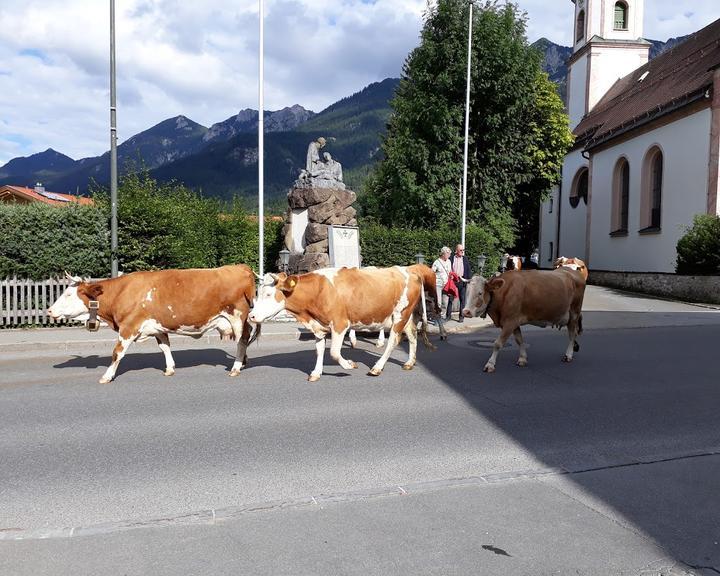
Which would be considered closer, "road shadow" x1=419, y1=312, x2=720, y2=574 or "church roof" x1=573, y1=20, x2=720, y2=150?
"road shadow" x1=419, y1=312, x2=720, y2=574

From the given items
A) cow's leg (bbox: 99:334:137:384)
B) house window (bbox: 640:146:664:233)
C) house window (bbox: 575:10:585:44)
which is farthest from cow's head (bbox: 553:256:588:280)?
house window (bbox: 575:10:585:44)

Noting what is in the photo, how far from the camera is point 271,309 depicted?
25.1ft

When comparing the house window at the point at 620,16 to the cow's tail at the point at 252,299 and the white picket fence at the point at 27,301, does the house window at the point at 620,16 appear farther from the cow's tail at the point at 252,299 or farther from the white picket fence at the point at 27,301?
the cow's tail at the point at 252,299

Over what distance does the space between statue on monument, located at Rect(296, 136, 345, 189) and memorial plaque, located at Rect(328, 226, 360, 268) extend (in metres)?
1.64

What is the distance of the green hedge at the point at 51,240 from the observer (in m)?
A: 14.0

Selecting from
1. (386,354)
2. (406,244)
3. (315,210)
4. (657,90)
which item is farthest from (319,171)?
(657,90)

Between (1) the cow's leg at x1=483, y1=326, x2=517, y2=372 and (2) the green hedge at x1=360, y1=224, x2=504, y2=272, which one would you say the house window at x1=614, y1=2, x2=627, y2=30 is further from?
(1) the cow's leg at x1=483, y1=326, x2=517, y2=372

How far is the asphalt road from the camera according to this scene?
338cm

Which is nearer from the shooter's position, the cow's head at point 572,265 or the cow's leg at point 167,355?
the cow's leg at point 167,355

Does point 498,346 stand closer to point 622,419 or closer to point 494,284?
point 494,284

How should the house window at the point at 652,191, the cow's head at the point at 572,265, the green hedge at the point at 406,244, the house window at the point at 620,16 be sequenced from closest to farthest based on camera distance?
the cow's head at the point at 572,265
the green hedge at the point at 406,244
the house window at the point at 652,191
the house window at the point at 620,16

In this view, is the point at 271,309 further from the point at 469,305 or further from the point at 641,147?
the point at 641,147

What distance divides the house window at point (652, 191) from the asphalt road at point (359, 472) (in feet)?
82.2

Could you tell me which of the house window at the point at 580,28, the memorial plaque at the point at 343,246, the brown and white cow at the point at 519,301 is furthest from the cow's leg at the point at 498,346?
the house window at the point at 580,28
